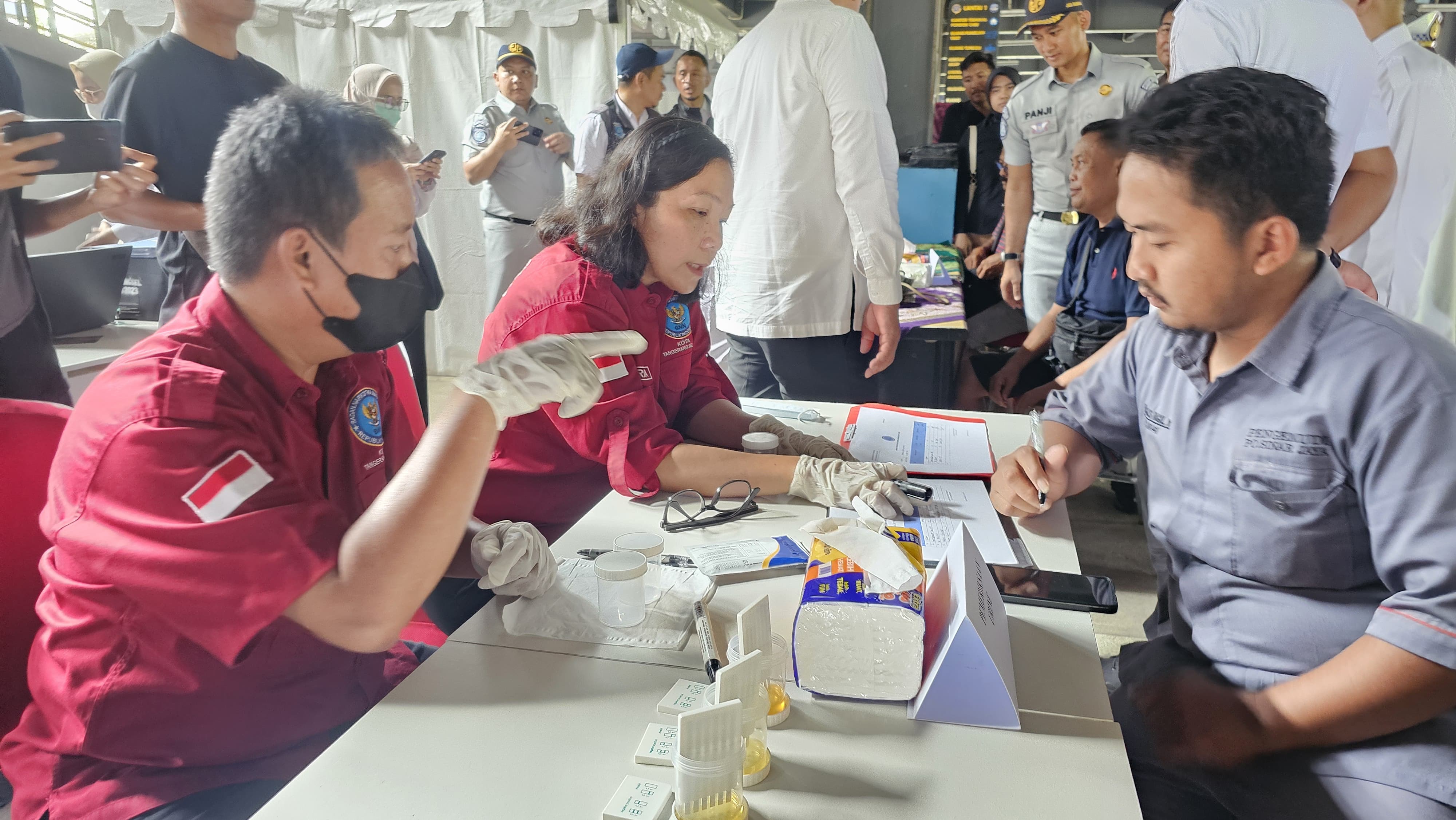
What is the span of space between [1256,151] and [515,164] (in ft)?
11.9

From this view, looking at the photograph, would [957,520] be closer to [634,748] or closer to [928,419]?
[928,419]

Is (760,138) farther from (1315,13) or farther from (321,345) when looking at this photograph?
(321,345)

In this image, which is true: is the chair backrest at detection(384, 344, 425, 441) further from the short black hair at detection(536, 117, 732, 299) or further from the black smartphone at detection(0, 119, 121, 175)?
the black smartphone at detection(0, 119, 121, 175)

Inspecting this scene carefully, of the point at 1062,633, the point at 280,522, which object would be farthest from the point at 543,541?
the point at 1062,633

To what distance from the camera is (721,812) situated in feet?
2.23

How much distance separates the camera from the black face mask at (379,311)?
37.7 inches

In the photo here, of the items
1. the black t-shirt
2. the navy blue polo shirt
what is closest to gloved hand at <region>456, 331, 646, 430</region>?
the black t-shirt

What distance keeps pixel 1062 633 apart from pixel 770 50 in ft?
6.05

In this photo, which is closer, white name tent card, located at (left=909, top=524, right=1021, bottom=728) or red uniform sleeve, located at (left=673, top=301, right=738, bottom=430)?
white name tent card, located at (left=909, top=524, right=1021, bottom=728)

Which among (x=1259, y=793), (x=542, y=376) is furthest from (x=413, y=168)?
(x=1259, y=793)

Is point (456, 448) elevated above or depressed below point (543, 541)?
above

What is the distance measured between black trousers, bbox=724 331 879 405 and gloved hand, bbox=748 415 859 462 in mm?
799

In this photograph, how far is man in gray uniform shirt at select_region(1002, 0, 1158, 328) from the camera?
340 cm

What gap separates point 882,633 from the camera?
862 millimetres
